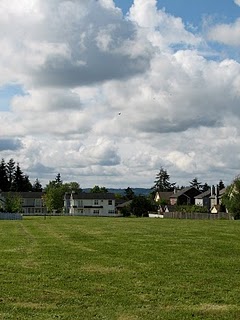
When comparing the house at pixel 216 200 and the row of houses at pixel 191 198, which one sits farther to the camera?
the row of houses at pixel 191 198

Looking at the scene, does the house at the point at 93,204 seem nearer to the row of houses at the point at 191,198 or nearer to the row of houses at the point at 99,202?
the row of houses at the point at 99,202

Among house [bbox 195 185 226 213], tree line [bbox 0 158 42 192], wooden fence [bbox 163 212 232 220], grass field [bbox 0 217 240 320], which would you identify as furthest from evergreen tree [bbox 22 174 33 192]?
grass field [bbox 0 217 240 320]

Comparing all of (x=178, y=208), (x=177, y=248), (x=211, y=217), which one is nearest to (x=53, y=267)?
(x=177, y=248)

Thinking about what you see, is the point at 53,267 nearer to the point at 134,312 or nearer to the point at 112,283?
the point at 112,283

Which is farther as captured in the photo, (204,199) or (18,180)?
(18,180)

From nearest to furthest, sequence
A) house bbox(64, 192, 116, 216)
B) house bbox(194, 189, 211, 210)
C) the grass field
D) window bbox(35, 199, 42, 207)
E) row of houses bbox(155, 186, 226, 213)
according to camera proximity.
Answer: the grass field → row of houses bbox(155, 186, 226, 213) → house bbox(194, 189, 211, 210) → house bbox(64, 192, 116, 216) → window bbox(35, 199, 42, 207)

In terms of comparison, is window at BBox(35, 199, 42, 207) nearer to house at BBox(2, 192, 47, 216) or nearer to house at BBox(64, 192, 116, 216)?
house at BBox(2, 192, 47, 216)

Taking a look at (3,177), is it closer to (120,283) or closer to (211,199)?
(211,199)

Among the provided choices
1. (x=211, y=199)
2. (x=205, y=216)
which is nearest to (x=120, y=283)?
(x=205, y=216)

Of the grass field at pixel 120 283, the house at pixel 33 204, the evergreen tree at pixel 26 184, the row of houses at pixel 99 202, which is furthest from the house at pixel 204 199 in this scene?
the grass field at pixel 120 283

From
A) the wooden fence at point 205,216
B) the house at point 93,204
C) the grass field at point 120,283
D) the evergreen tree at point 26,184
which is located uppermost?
the evergreen tree at point 26,184

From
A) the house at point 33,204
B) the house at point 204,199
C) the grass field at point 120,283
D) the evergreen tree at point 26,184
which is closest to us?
the grass field at point 120,283

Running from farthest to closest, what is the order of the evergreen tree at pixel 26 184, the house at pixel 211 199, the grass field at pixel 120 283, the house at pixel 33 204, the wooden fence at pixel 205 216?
the evergreen tree at pixel 26 184 < the house at pixel 33 204 < the house at pixel 211 199 < the wooden fence at pixel 205 216 < the grass field at pixel 120 283

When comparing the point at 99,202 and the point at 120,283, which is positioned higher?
the point at 99,202
